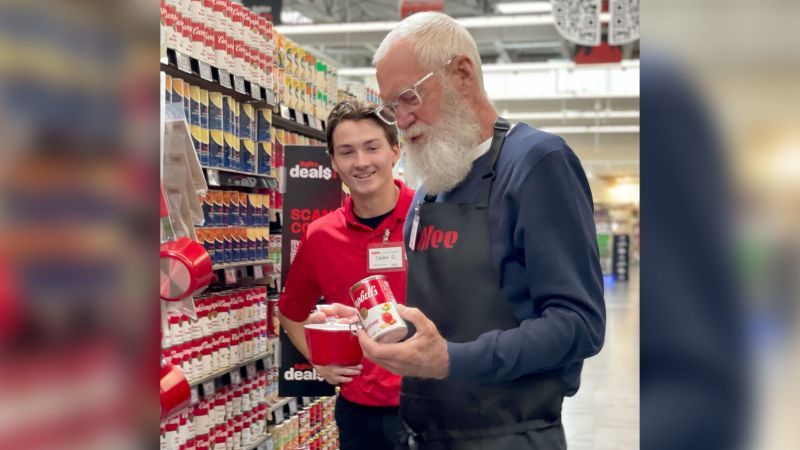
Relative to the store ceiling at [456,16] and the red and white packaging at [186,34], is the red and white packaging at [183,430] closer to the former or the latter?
the red and white packaging at [186,34]

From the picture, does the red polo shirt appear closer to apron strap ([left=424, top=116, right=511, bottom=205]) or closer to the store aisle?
apron strap ([left=424, top=116, right=511, bottom=205])

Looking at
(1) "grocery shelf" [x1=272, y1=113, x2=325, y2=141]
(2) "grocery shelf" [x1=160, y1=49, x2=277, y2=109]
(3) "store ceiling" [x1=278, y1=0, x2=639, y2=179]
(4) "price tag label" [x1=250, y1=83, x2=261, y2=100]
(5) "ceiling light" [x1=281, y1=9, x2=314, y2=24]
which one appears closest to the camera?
(2) "grocery shelf" [x1=160, y1=49, x2=277, y2=109]

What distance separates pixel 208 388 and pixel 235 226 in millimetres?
780

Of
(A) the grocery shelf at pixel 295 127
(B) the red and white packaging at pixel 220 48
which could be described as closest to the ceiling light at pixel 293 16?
(A) the grocery shelf at pixel 295 127

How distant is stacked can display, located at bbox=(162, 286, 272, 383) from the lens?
3170 millimetres

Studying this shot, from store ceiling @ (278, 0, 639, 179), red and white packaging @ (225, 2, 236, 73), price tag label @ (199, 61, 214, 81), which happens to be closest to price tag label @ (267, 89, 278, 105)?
red and white packaging @ (225, 2, 236, 73)

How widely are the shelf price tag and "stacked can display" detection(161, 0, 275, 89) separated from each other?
1388 millimetres

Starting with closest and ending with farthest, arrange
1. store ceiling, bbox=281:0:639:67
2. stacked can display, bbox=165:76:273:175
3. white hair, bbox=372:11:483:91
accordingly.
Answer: white hair, bbox=372:11:483:91 < stacked can display, bbox=165:76:273:175 < store ceiling, bbox=281:0:639:67

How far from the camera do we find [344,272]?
10.3 feet

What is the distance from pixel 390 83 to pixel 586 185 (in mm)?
541

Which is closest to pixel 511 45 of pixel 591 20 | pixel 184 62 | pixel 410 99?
pixel 591 20

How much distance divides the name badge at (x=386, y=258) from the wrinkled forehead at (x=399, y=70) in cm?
114

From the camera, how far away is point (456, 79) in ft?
6.27

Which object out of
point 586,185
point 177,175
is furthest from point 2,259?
point 586,185
